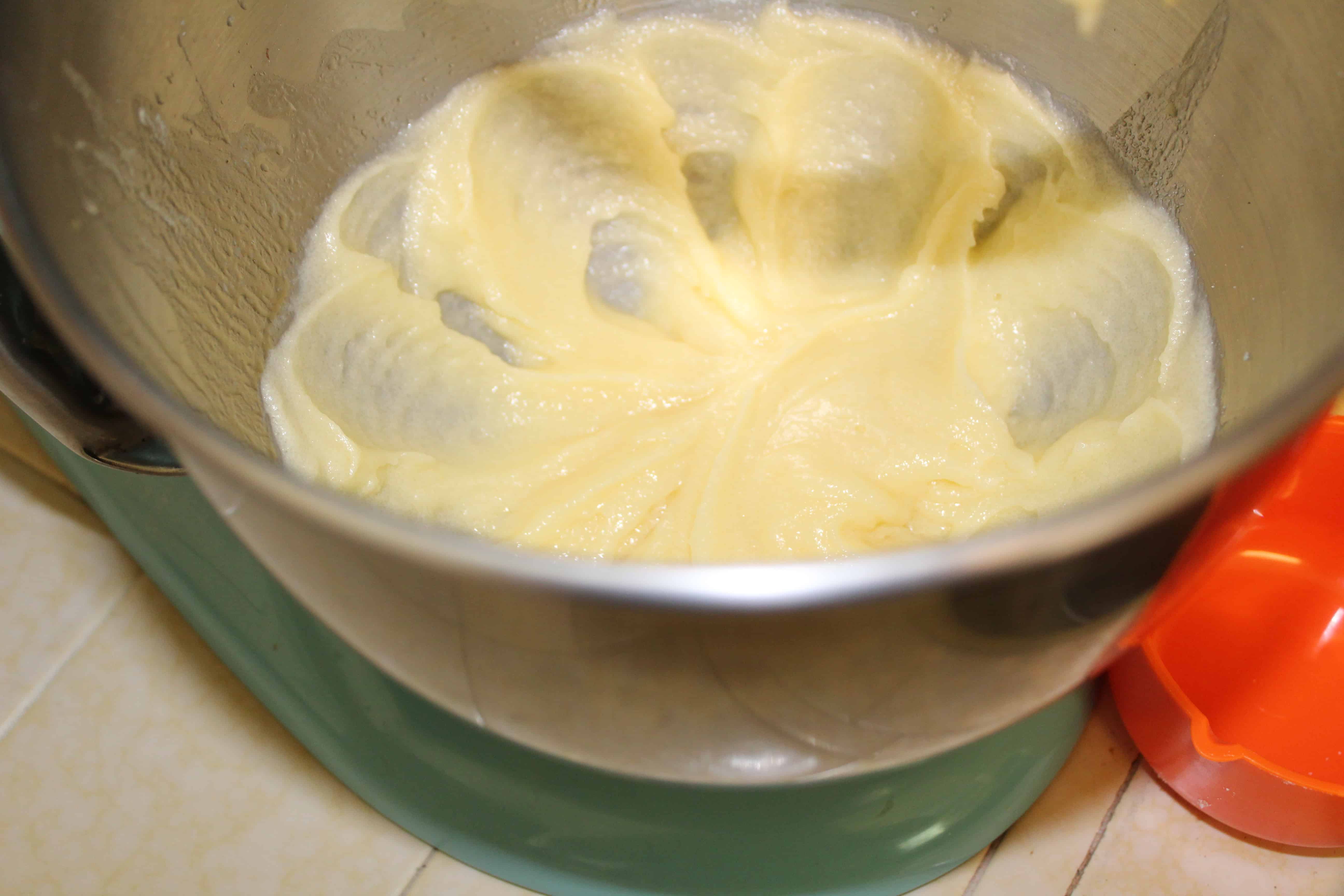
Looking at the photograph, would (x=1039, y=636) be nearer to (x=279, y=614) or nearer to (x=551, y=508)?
(x=551, y=508)

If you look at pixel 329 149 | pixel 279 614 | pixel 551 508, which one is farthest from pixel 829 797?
pixel 329 149

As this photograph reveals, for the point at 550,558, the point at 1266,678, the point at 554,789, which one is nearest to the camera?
the point at 550,558

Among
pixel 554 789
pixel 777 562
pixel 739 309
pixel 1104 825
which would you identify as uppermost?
pixel 777 562

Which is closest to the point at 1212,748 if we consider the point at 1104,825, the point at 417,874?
the point at 1104,825

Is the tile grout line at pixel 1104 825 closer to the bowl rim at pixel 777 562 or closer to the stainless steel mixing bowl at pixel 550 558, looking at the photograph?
the stainless steel mixing bowl at pixel 550 558

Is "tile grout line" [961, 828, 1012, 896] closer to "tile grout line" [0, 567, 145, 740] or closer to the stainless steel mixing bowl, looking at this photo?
the stainless steel mixing bowl

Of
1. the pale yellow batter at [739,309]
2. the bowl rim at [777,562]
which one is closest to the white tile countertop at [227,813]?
the pale yellow batter at [739,309]

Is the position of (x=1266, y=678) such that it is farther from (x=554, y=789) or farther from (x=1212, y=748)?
(x=554, y=789)
